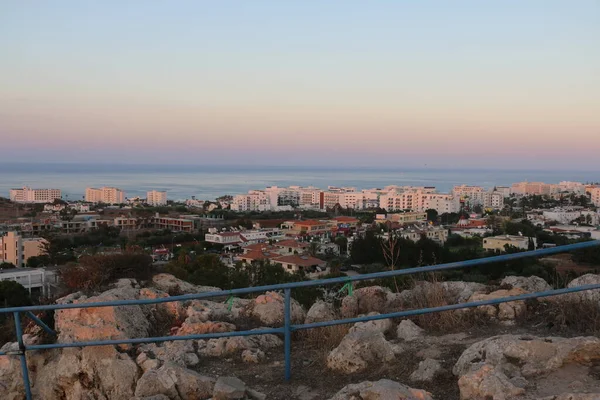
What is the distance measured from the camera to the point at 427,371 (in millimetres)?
3189

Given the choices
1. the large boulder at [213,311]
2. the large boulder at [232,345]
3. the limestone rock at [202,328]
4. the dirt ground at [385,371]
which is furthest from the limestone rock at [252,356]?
the large boulder at [213,311]

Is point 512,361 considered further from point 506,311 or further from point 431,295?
point 431,295

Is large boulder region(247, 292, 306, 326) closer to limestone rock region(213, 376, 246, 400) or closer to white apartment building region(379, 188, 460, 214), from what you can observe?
limestone rock region(213, 376, 246, 400)

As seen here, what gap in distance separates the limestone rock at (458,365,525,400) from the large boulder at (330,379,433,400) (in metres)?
0.20

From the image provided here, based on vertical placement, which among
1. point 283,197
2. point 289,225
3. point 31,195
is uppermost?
point 31,195

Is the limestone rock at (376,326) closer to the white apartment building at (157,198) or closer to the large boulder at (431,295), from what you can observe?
the large boulder at (431,295)

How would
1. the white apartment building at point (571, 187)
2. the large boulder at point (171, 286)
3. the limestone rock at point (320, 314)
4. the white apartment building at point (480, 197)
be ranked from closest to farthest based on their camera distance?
the limestone rock at point (320, 314)
the large boulder at point (171, 286)
the white apartment building at point (480, 197)
the white apartment building at point (571, 187)

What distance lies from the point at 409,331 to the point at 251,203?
294 feet

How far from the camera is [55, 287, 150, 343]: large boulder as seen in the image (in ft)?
A: 14.8

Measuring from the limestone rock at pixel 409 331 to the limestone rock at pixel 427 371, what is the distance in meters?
0.73

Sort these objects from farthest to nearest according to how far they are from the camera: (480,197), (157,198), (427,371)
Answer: (157,198), (480,197), (427,371)

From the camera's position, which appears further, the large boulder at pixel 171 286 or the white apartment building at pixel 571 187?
the white apartment building at pixel 571 187

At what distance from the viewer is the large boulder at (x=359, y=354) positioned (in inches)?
137

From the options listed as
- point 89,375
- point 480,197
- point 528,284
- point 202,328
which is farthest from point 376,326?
point 480,197
